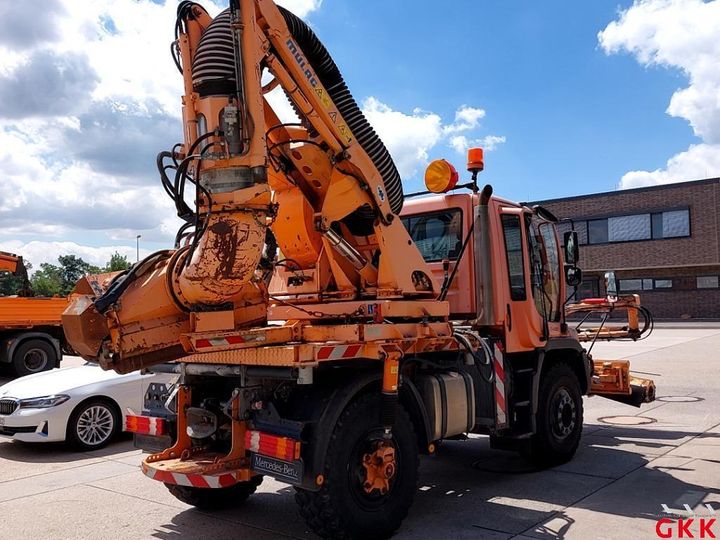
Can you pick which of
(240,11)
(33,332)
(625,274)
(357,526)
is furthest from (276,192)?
(625,274)

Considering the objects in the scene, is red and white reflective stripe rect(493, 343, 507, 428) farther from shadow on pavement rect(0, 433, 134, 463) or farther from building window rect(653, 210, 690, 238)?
building window rect(653, 210, 690, 238)

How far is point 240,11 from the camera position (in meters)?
4.60

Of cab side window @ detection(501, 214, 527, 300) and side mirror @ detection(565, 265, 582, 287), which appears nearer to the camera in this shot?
cab side window @ detection(501, 214, 527, 300)

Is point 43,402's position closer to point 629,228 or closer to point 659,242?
point 659,242

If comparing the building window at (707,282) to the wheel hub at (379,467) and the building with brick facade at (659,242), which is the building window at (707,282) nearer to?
the building with brick facade at (659,242)

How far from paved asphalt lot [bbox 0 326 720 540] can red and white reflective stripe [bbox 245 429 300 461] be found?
0.91 m

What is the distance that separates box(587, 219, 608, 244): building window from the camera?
35.9 meters

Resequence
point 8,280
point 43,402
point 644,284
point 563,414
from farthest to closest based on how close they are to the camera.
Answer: point 644,284 → point 8,280 → point 43,402 → point 563,414

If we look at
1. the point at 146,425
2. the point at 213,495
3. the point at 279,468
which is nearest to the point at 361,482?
the point at 279,468

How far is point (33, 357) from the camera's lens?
53.1 ft

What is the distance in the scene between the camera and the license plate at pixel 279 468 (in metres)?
4.32

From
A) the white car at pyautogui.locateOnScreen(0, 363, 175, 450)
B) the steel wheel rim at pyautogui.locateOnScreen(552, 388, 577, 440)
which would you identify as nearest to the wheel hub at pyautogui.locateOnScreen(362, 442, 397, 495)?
the steel wheel rim at pyautogui.locateOnScreen(552, 388, 577, 440)

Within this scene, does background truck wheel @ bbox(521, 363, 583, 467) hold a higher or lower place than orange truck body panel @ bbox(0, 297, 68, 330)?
lower

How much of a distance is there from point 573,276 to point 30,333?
44.4 ft
